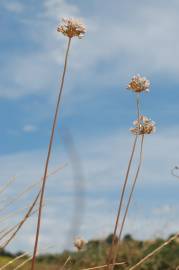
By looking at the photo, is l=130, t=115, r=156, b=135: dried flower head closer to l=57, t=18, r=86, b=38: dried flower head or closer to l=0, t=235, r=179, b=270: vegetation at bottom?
l=57, t=18, r=86, b=38: dried flower head

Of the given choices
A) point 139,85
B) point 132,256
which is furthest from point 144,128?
point 132,256

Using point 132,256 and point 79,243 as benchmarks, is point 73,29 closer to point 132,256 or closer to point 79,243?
point 79,243

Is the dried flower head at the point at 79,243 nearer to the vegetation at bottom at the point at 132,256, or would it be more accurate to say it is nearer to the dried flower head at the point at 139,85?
the dried flower head at the point at 139,85

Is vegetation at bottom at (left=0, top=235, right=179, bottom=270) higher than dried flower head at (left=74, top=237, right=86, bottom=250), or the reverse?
vegetation at bottom at (left=0, top=235, right=179, bottom=270)

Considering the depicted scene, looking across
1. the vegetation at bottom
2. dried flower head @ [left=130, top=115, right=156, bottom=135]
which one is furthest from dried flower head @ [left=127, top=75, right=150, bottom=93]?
the vegetation at bottom

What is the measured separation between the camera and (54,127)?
84.5 inches

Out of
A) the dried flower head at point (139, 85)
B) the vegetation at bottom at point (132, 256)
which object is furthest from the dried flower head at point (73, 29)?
the vegetation at bottom at point (132, 256)

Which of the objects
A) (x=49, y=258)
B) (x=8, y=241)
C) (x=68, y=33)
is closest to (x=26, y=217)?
(x=8, y=241)

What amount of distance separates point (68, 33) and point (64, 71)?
0.24 metres

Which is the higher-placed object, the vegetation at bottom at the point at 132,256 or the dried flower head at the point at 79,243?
the vegetation at bottom at the point at 132,256

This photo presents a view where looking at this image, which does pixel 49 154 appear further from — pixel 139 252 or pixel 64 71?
pixel 139 252

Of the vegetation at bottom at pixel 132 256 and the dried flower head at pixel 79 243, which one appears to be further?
the vegetation at bottom at pixel 132 256

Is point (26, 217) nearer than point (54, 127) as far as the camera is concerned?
No

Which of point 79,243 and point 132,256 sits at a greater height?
point 132,256
